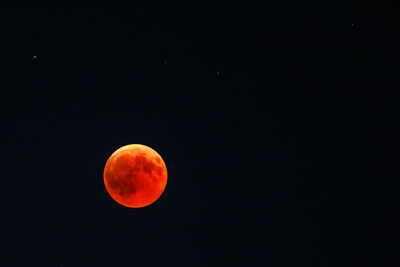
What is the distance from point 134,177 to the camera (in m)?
10.1

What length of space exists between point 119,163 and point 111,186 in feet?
1.45

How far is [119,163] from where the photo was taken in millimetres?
10266

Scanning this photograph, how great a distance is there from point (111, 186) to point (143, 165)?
699 millimetres

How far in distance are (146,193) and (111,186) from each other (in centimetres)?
65

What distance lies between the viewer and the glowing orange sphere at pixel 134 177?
10117 millimetres

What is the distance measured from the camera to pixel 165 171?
10695mm

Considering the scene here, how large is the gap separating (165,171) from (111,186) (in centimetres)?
106

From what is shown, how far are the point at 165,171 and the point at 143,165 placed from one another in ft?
2.00

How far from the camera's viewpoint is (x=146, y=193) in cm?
1023

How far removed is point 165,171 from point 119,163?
0.92 m

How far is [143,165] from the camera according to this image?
10227mm

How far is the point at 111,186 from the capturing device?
1029 cm

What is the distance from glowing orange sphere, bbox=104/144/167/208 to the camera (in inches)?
398

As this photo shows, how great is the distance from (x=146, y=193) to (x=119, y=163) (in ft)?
2.38
